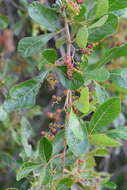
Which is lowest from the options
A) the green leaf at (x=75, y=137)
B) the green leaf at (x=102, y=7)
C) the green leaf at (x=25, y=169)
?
the green leaf at (x=25, y=169)

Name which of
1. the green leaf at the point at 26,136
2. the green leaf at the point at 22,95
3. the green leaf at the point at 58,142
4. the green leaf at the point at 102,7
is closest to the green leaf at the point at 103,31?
the green leaf at the point at 102,7

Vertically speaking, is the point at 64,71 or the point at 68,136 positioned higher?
the point at 64,71

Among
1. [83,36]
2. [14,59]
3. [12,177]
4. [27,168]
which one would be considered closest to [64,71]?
[83,36]

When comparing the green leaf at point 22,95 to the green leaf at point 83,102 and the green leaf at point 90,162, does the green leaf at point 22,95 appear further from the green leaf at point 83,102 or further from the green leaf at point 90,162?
the green leaf at point 90,162

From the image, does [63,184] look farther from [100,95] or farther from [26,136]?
[26,136]

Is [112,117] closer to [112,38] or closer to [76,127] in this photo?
[76,127]
